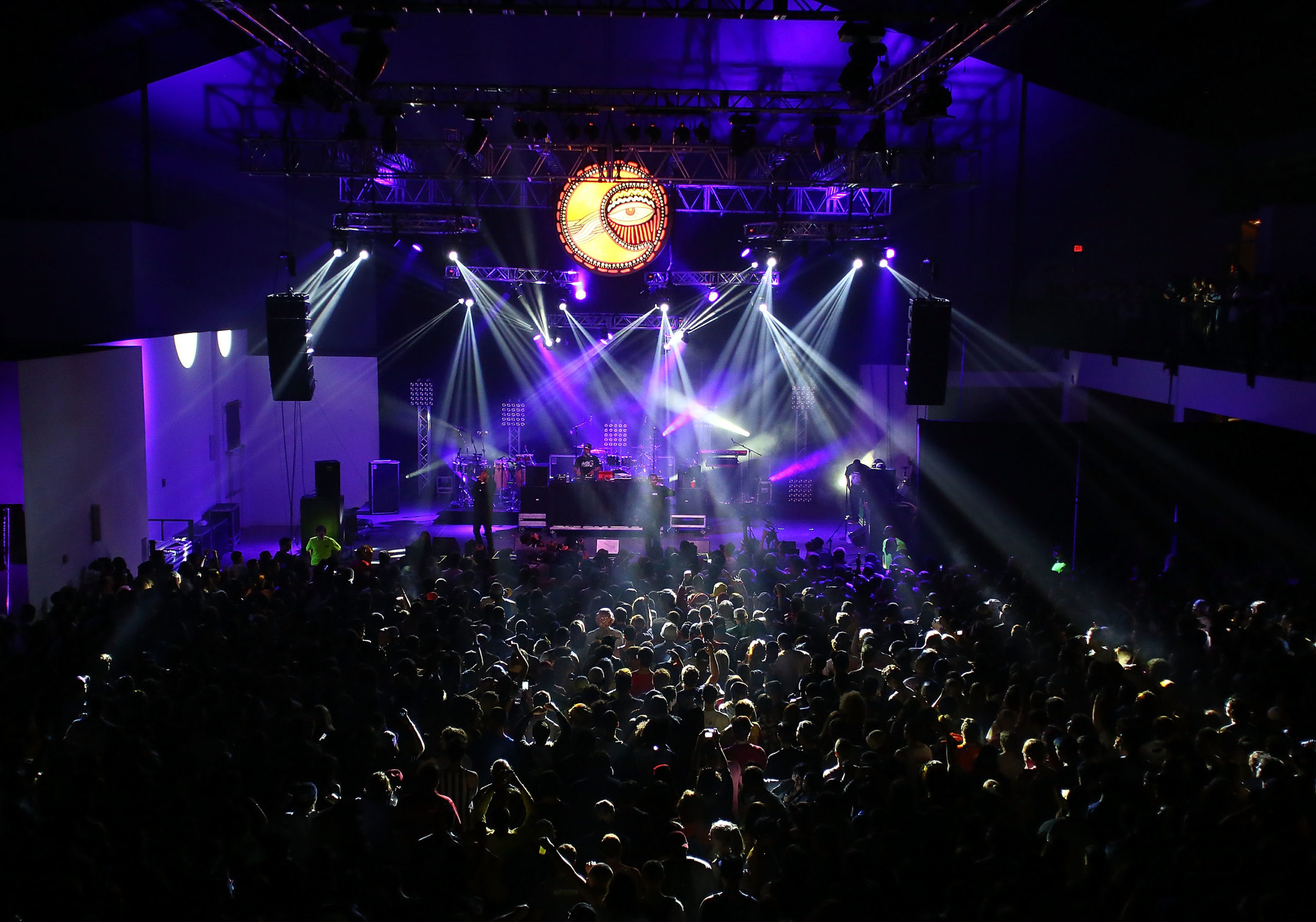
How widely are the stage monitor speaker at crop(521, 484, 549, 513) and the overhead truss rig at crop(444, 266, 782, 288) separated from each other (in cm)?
386

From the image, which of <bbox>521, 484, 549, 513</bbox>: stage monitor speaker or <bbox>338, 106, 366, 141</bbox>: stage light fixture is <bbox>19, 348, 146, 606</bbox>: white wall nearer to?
<bbox>338, 106, 366, 141</bbox>: stage light fixture

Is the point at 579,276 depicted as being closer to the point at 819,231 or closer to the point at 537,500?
the point at 537,500

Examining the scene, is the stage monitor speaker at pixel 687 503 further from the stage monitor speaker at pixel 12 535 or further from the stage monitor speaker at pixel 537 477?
the stage monitor speaker at pixel 12 535

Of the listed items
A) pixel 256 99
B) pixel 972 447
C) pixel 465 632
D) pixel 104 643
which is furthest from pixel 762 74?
pixel 104 643

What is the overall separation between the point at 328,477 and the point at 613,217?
22.2 feet

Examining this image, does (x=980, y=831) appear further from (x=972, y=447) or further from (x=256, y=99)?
(x=256, y=99)

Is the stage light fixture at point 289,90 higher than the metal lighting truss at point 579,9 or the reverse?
the reverse

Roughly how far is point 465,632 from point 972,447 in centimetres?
926

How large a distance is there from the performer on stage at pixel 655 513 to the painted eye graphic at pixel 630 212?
14.4 feet

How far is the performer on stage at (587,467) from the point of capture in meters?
17.0

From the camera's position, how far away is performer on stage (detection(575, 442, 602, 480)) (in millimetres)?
16984

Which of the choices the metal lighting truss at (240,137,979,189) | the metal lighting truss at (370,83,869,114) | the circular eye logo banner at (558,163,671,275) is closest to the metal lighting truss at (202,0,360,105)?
the metal lighting truss at (370,83,869,114)

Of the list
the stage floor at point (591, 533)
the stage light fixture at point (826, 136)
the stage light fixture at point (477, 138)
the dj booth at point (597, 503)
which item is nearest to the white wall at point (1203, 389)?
the stage floor at point (591, 533)

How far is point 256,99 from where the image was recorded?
15016 mm
